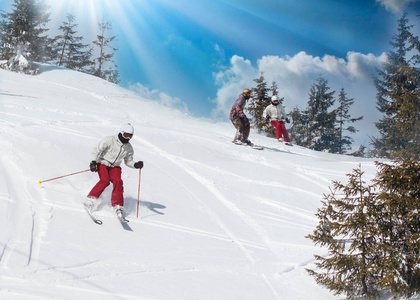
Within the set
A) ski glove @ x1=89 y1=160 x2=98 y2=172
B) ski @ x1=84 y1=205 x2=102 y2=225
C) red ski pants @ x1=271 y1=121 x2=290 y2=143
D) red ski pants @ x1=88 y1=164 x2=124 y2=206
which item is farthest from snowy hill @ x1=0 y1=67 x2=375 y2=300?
red ski pants @ x1=271 y1=121 x2=290 y2=143

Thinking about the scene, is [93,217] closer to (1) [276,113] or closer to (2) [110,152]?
(2) [110,152]

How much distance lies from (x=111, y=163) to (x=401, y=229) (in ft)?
16.7

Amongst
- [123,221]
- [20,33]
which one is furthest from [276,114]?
[20,33]

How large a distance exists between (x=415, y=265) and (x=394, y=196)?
87 cm

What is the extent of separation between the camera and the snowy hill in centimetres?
408

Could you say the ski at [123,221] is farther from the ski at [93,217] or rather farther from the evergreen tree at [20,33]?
the evergreen tree at [20,33]

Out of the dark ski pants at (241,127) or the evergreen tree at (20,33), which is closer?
the dark ski pants at (241,127)

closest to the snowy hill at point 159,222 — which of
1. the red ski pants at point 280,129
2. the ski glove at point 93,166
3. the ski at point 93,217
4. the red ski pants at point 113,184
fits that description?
the ski at point 93,217

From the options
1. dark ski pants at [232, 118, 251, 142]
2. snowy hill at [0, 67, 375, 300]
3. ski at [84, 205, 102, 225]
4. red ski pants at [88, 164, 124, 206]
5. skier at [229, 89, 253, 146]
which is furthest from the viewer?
dark ski pants at [232, 118, 251, 142]

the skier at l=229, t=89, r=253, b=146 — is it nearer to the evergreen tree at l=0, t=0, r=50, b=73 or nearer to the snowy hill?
the snowy hill

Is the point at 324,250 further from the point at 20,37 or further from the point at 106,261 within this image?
the point at 20,37

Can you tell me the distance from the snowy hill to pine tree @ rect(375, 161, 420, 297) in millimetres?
1163

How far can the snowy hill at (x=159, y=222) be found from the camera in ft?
13.4

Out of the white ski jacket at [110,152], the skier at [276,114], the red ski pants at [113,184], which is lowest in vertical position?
the red ski pants at [113,184]
